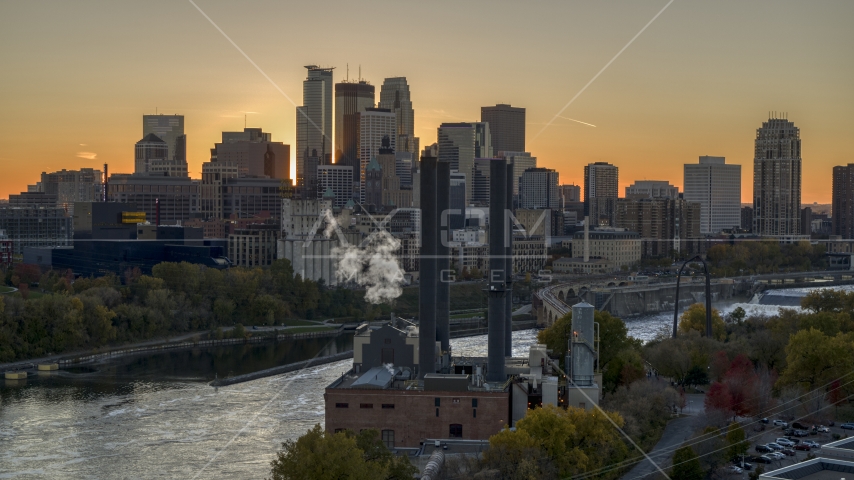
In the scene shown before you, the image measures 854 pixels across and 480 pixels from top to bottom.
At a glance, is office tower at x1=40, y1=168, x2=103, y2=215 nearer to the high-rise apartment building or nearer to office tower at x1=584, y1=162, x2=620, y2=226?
office tower at x1=584, y1=162, x2=620, y2=226

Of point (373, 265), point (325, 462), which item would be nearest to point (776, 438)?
point (325, 462)

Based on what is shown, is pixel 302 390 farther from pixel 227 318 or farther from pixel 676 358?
pixel 227 318

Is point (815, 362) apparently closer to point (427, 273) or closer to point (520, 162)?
point (427, 273)

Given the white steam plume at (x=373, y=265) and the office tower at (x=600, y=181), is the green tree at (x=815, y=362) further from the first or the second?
the office tower at (x=600, y=181)

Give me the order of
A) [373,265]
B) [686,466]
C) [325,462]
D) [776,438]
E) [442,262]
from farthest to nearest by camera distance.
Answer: [373,265] < [442,262] < [776,438] < [686,466] < [325,462]

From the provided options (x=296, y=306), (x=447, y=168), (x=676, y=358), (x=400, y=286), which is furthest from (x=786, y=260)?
(x=447, y=168)

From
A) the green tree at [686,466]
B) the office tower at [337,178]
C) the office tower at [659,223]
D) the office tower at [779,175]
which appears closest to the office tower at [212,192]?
the office tower at [337,178]
